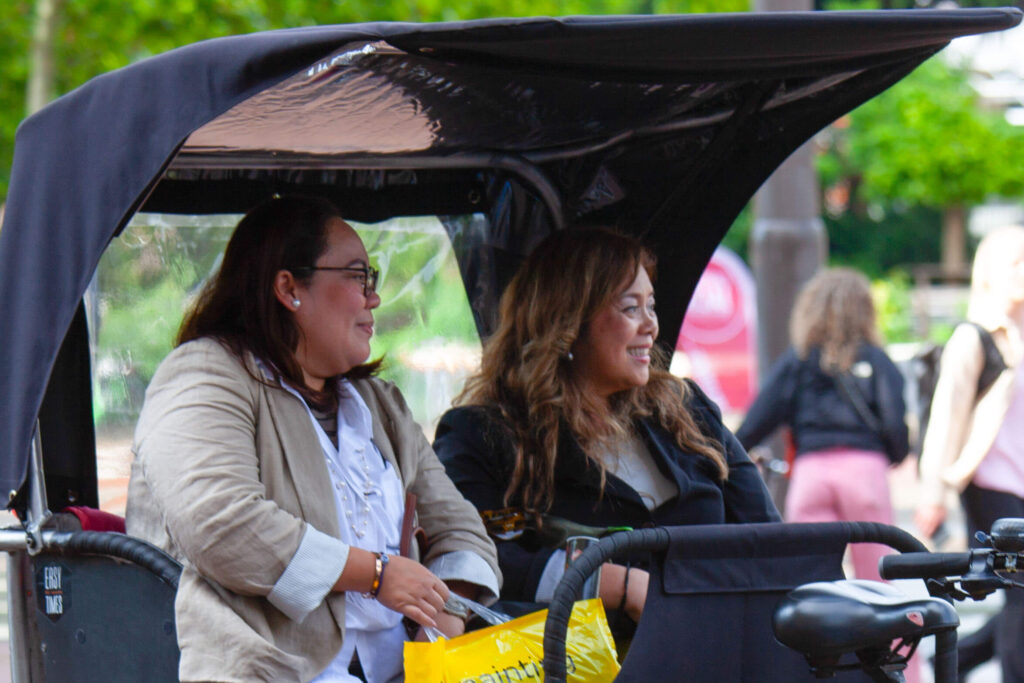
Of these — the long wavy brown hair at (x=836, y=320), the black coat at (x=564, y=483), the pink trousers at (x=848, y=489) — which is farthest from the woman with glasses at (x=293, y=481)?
the long wavy brown hair at (x=836, y=320)

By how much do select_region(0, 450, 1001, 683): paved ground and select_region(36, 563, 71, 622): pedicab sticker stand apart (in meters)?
0.30

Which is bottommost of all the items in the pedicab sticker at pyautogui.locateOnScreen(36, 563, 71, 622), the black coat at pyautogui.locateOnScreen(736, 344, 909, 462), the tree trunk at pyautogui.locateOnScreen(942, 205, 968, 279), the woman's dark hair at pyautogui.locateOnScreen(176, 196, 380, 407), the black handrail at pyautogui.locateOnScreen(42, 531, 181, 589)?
the tree trunk at pyautogui.locateOnScreen(942, 205, 968, 279)

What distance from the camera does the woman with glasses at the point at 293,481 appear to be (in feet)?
8.18

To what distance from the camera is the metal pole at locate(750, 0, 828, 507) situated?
7.59 meters

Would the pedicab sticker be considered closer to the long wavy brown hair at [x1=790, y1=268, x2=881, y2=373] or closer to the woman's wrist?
the woman's wrist

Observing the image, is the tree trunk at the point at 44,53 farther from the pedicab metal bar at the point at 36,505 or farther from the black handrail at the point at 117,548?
the black handrail at the point at 117,548

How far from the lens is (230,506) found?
2.47 meters

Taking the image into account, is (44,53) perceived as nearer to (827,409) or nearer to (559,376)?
→ (827,409)

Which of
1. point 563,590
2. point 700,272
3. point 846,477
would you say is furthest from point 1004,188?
point 563,590

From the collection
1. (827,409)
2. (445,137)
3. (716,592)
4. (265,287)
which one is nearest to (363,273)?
(265,287)

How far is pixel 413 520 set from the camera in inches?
116

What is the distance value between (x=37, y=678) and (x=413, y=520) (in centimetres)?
92

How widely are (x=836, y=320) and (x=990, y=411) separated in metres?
1.17

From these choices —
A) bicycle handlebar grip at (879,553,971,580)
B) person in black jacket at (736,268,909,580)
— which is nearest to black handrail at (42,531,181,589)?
bicycle handlebar grip at (879,553,971,580)
